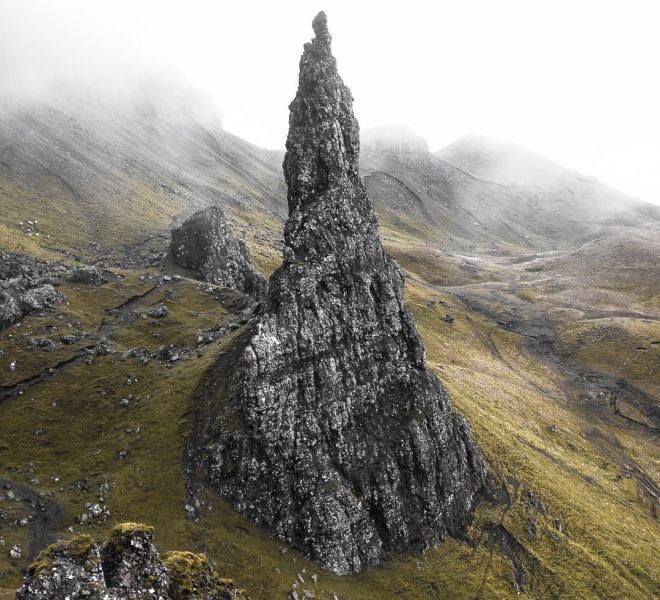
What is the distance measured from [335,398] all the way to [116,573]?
37.7m

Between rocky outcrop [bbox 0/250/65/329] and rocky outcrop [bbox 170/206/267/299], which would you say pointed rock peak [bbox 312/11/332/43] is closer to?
rocky outcrop [bbox 170/206/267/299]

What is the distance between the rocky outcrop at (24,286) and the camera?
77.7 m

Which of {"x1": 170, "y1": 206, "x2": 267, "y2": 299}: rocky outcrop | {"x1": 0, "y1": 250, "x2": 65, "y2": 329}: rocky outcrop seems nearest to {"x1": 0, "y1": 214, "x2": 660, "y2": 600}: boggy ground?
{"x1": 0, "y1": 250, "x2": 65, "y2": 329}: rocky outcrop

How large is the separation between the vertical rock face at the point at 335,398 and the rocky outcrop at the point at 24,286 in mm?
42280

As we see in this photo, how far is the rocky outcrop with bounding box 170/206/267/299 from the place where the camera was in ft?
374

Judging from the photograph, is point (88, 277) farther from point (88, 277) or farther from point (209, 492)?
point (209, 492)

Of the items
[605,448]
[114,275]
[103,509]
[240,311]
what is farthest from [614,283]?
[103,509]

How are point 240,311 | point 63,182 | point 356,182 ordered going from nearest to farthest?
point 356,182
point 240,311
point 63,182

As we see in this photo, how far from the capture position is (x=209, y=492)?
56156mm

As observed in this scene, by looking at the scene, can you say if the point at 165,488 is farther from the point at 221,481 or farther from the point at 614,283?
the point at 614,283

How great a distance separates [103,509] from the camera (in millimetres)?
51625

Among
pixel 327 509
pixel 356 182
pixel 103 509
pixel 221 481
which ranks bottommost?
pixel 103 509

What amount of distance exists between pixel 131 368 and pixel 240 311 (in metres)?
24.8

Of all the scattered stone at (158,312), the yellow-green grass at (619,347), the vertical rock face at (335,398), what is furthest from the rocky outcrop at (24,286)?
the yellow-green grass at (619,347)
